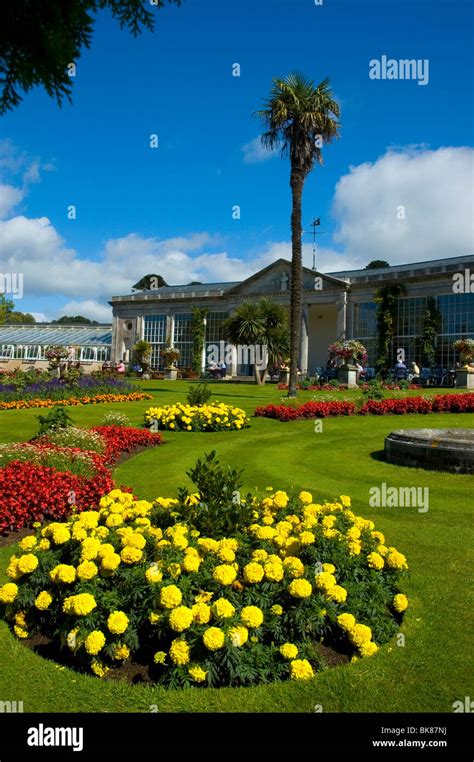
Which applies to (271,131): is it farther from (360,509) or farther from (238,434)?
(360,509)

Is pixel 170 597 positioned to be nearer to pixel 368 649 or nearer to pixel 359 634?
pixel 359 634

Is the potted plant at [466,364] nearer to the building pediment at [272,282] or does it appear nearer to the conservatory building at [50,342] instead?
the building pediment at [272,282]

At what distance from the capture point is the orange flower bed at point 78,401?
2031cm

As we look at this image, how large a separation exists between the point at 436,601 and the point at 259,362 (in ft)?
96.4

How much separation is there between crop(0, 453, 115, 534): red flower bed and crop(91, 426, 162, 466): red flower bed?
3366mm

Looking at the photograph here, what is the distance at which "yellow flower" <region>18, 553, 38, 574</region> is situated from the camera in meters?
4.35

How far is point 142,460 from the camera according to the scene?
11.6 meters

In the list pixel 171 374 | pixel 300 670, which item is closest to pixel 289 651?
pixel 300 670

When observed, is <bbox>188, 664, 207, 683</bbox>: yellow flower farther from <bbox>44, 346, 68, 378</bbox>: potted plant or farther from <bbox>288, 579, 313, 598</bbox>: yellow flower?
<bbox>44, 346, 68, 378</bbox>: potted plant

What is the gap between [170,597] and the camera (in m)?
3.74

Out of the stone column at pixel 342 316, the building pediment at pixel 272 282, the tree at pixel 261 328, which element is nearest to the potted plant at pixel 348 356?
the tree at pixel 261 328

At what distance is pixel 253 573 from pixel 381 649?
1.05 m

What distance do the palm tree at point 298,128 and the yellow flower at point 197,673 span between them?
64.5 ft
